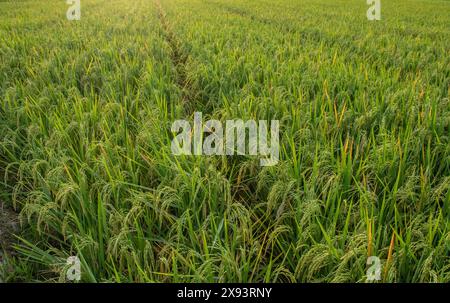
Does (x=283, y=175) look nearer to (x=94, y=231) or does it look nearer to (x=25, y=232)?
(x=94, y=231)

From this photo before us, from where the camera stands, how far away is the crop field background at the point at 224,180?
145 centimetres

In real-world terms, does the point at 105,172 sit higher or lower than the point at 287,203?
higher

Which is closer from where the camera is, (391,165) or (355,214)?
(355,214)

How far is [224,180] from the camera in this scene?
71.0 inches

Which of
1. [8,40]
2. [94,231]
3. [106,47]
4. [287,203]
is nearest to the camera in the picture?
[94,231]

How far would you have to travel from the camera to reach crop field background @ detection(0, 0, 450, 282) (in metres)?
1.45

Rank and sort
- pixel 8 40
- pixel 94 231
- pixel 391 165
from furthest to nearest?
1. pixel 8 40
2. pixel 391 165
3. pixel 94 231

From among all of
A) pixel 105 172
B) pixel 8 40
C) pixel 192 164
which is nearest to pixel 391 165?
pixel 192 164

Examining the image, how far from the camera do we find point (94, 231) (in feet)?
5.18
